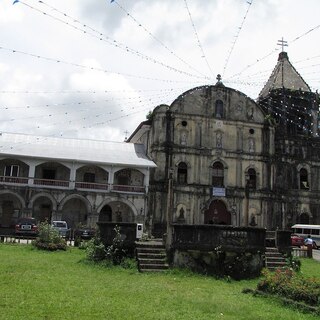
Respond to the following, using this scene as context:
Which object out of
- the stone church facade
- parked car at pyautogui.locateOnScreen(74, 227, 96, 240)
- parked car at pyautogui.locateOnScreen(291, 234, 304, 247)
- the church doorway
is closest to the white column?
parked car at pyautogui.locateOnScreen(74, 227, 96, 240)

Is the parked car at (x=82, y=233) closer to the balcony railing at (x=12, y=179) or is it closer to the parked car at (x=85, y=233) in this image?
the parked car at (x=85, y=233)

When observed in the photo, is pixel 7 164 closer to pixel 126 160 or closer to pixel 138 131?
pixel 126 160

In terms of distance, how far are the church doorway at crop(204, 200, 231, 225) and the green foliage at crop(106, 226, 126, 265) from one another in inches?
796

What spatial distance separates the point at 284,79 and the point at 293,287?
106 feet

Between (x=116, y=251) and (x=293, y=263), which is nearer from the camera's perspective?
(x=116, y=251)

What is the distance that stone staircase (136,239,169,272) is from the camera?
14.4 m

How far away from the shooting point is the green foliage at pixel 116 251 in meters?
15.4

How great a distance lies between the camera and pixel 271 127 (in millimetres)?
37406

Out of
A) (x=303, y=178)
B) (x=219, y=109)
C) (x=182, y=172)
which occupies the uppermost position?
(x=219, y=109)

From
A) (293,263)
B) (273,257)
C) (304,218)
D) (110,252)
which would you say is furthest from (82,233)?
(304,218)

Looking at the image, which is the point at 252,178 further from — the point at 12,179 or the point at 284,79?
the point at 12,179

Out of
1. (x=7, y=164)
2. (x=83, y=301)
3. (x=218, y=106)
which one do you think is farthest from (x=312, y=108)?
(x=83, y=301)

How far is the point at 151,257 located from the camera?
49.2 feet

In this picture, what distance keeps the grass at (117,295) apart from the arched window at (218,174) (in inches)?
866
